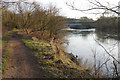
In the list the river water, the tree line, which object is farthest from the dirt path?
the tree line

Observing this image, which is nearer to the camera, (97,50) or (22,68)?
(22,68)

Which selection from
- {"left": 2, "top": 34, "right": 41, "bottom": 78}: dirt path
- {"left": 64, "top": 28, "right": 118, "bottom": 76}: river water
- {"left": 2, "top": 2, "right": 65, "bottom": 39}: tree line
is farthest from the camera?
{"left": 2, "top": 2, "right": 65, "bottom": 39}: tree line

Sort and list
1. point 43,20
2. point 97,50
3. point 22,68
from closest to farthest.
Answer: point 22,68 < point 97,50 < point 43,20

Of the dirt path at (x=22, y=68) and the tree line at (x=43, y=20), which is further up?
the tree line at (x=43, y=20)

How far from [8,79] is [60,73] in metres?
2.55

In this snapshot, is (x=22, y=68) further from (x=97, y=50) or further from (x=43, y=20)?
(x=43, y=20)

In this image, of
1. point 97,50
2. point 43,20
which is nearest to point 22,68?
point 97,50

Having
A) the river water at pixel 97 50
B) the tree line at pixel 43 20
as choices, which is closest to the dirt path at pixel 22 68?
the river water at pixel 97 50

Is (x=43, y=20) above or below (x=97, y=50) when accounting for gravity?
above

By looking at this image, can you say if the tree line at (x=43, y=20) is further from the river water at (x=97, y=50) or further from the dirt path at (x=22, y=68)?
the dirt path at (x=22, y=68)

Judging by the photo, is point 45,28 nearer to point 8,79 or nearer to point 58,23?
point 58,23

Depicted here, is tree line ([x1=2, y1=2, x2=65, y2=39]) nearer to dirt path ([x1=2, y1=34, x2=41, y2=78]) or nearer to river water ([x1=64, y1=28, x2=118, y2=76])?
river water ([x1=64, y1=28, x2=118, y2=76])

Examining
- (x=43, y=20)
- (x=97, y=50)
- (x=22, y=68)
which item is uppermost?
(x=43, y=20)

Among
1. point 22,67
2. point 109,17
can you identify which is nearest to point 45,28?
point 22,67
